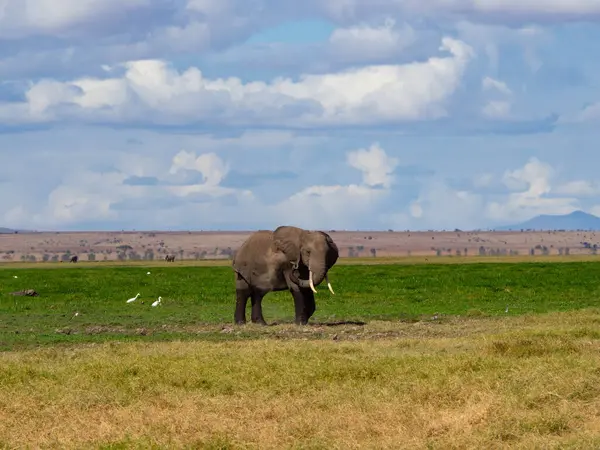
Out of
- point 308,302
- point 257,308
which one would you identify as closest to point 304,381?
point 308,302

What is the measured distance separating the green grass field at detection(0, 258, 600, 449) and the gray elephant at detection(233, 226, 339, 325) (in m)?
0.98

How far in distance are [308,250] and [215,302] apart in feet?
38.1

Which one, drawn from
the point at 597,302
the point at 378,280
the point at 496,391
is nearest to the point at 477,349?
the point at 496,391

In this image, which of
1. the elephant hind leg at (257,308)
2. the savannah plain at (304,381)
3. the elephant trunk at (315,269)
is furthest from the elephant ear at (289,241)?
the savannah plain at (304,381)

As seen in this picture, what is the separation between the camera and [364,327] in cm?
3303

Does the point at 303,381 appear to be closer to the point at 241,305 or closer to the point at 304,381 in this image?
the point at 304,381

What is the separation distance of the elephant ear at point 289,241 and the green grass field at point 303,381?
2277 mm

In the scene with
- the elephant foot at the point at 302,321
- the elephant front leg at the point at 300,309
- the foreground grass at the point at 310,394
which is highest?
the elephant front leg at the point at 300,309

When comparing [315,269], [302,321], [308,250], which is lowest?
[302,321]

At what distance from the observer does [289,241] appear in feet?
113

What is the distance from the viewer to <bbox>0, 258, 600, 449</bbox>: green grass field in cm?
1614

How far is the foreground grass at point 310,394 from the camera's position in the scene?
15969 millimetres

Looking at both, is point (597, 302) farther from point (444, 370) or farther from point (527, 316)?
point (444, 370)

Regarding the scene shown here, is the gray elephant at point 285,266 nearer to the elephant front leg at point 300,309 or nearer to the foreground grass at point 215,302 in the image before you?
the elephant front leg at point 300,309
